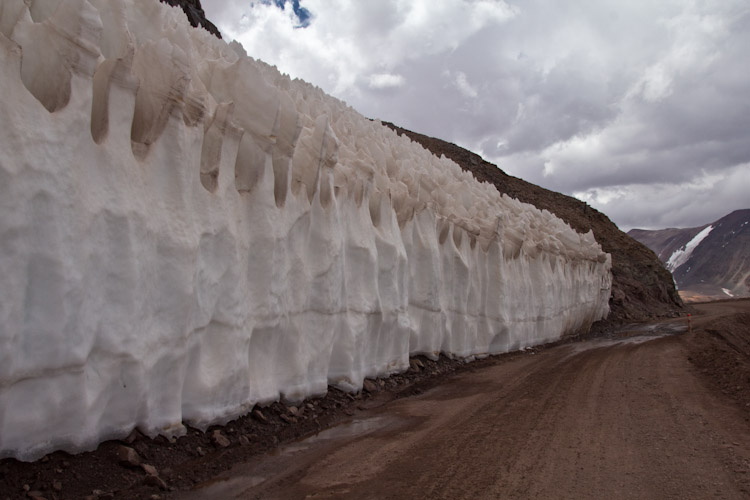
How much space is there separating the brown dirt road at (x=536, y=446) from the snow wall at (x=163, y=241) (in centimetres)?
113

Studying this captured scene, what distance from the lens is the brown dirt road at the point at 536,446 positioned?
484 cm

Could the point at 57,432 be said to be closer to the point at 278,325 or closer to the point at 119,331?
the point at 119,331

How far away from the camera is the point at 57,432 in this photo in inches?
174

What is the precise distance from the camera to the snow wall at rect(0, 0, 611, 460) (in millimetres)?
4297

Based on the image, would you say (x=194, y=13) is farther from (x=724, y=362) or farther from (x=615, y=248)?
(x=615, y=248)

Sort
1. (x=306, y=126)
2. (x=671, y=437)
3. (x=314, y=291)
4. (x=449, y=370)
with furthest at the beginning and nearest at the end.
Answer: (x=449, y=370)
(x=306, y=126)
(x=314, y=291)
(x=671, y=437)

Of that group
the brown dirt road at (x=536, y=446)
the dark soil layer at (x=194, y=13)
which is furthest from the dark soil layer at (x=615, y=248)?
the brown dirt road at (x=536, y=446)

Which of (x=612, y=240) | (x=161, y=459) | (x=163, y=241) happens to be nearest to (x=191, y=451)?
(x=161, y=459)

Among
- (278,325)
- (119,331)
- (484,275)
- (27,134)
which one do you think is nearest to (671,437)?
(278,325)

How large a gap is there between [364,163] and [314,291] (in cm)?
297

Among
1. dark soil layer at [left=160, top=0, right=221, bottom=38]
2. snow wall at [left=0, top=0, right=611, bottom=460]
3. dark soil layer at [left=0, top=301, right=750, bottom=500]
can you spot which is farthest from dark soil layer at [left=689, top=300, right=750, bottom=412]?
dark soil layer at [left=160, top=0, right=221, bottom=38]

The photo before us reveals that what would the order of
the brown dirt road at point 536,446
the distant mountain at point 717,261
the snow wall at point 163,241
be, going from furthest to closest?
the distant mountain at point 717,261 → the brown dirt road at point 536,446 → the snow wall at point 163,241

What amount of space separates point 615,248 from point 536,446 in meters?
37.2

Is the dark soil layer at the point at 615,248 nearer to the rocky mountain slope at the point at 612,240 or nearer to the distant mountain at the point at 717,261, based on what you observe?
the rocky mountain slope at the point at 612,240
